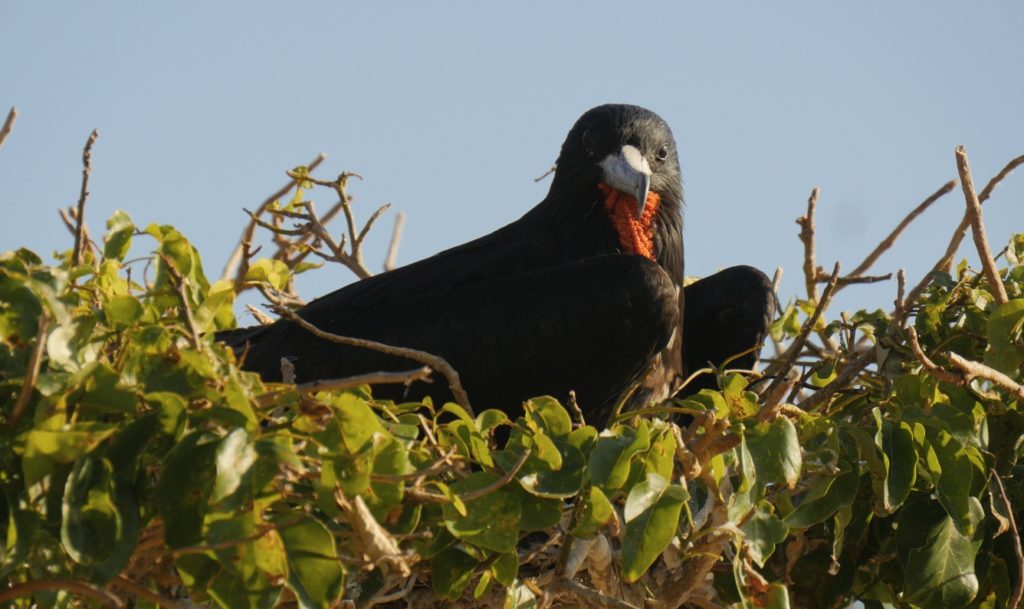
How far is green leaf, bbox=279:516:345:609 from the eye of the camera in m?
2.60

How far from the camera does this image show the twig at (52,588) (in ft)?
7.95

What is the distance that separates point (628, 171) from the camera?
5.11m

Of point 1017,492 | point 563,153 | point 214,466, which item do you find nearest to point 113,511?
point 214,466

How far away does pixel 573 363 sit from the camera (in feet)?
15.1

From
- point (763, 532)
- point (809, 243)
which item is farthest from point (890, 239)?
point (763, 532)

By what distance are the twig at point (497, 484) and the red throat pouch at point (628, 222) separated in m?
2.38

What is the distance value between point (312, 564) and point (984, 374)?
5.12 ft

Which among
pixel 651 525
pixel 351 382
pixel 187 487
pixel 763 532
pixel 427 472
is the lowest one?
pixel 763 532

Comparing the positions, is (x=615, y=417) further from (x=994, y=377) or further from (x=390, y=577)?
(x=994, y=377)

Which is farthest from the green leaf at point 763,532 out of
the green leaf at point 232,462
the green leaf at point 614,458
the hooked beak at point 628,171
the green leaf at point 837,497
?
the hooked beak at point 628,171

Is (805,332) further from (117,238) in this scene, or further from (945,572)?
(117,238)

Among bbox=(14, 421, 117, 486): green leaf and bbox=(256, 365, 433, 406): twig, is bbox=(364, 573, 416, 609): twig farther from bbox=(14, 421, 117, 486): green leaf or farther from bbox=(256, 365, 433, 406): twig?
bbox=(14, 421, 117, 486): green leaf

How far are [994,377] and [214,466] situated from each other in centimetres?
179

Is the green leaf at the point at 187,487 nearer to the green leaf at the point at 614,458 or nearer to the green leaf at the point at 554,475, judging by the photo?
the green leaf at the point at 554,475
